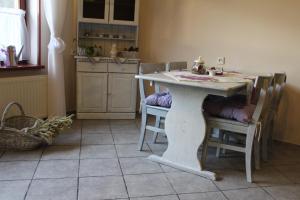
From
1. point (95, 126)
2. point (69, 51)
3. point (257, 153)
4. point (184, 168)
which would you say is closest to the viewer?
point (184, 168)

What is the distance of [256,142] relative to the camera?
2705 millimetres

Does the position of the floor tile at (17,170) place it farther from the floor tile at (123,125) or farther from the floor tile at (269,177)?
the floor tile at (269,177)

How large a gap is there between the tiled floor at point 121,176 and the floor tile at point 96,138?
1cm

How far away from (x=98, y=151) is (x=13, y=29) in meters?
1.84

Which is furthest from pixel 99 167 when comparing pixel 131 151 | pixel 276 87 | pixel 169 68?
pixel 276 87

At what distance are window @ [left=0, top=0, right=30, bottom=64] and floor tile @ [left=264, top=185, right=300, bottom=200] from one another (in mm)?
3098

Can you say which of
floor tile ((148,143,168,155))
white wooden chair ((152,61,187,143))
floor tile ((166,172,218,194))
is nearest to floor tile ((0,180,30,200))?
floor tile ((166,172,218,194))

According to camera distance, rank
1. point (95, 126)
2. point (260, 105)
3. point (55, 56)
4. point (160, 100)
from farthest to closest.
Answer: point (95, 126)
point (55, 56)
point (160, 100)
point (260, 105)

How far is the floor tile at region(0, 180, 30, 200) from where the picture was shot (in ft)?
6.73

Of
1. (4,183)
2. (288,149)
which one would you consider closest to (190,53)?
(288,149)

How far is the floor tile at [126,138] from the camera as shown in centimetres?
329

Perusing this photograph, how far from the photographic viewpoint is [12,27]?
3541 millimetres

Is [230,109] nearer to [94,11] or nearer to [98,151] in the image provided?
[98,151]

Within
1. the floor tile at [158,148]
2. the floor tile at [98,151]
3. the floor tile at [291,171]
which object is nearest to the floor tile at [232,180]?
the floor tile at [291,171]
